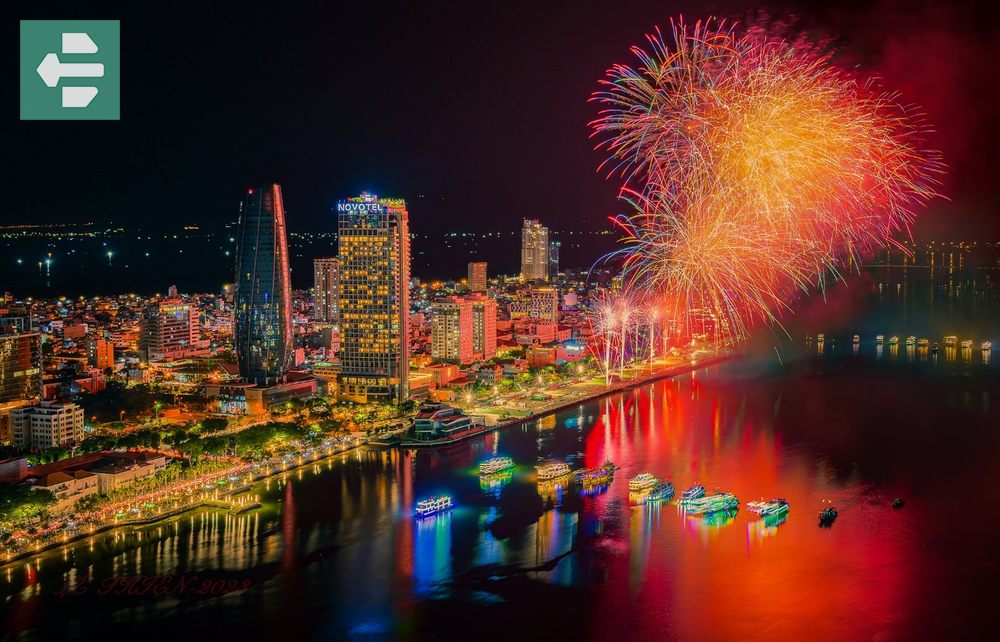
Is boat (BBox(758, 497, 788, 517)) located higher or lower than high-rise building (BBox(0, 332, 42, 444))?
lower

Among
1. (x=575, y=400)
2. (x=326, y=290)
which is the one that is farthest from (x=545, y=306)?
(x=575, y=400)

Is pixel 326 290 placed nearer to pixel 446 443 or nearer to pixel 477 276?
pixel 477 276

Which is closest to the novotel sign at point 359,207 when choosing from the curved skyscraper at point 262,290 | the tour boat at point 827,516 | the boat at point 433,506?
the curved skyscraper at point 262,290

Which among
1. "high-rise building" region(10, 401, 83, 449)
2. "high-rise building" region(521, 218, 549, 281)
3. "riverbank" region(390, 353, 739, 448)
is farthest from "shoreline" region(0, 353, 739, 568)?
"high-rise building" region(521, 218, 549, 281)

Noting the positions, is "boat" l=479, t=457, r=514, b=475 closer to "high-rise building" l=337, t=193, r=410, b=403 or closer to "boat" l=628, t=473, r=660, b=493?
"boat" l=628, t=473, r=660, b=493

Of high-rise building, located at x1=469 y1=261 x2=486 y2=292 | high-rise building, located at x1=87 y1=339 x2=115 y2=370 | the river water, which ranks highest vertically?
high-rise building, located at x1=469 y1=261 x2=486 y2=292

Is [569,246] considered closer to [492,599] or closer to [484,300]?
[484,300]

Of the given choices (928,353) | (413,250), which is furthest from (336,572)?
(413,250)
